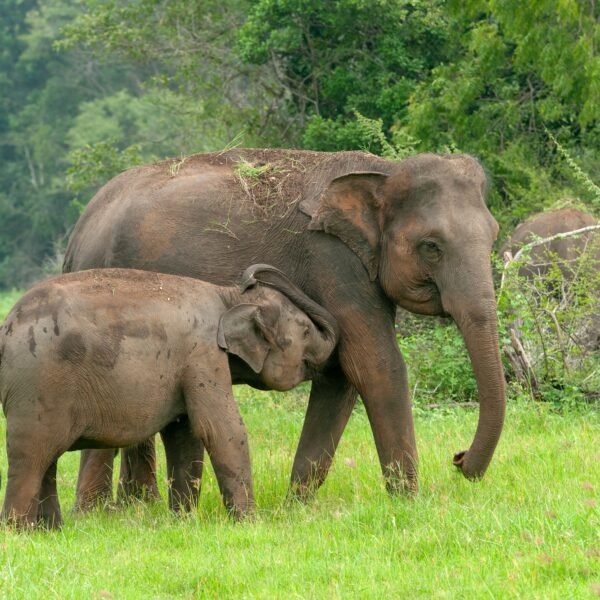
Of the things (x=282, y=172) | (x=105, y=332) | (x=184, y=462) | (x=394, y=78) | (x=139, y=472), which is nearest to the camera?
(x=105, y=332)

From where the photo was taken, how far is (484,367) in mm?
7633

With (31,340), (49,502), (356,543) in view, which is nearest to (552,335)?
(49,502)

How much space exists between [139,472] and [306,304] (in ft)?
6.26

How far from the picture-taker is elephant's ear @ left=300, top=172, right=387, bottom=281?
8180mm

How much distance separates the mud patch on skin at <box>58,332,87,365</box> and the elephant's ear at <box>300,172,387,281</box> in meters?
1.74

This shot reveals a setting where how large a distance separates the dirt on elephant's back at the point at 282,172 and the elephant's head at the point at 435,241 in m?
0.19

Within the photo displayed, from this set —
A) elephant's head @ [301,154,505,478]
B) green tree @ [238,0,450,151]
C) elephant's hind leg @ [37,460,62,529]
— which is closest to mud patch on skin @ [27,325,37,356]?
elephant's hind leg @ [37,460,62,529]

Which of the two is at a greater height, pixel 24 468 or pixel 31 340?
pixel 31 340

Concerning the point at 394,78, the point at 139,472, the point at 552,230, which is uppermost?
the point at 139,472

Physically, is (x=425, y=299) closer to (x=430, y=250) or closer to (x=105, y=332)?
(x=430, y=250)

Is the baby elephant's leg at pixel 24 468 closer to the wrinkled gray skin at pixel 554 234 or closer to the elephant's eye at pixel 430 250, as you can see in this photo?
the elephant's eye at pixel 430 250

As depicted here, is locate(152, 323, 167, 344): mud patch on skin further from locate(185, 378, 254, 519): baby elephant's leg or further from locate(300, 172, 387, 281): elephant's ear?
locate(300, 172, 387, 281): elephant's ear

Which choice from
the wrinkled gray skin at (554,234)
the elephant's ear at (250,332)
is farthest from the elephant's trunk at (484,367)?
the wrinkled gray skin at (554,234)

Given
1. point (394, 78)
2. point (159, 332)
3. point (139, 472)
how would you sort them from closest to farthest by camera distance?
point (159, 332) → point (139, 472) → point (394, 78)
